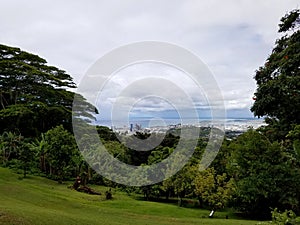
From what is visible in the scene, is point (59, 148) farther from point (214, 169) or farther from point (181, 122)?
point (214, 169)

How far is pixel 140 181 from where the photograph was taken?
1024 inches

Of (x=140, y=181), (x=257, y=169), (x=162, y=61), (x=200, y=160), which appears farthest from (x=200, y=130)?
(x=162, y=61)

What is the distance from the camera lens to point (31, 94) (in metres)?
33.1

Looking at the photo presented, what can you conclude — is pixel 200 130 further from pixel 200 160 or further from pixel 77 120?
pixel 77 120

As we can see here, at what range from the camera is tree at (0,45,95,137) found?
31.3m

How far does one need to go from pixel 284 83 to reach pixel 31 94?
26107 mm

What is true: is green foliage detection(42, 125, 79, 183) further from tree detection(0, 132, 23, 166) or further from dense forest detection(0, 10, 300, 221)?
tree detection(0, 132, 23, 166)

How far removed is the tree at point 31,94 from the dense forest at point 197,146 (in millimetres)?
98

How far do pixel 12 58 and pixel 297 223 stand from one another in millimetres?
32089

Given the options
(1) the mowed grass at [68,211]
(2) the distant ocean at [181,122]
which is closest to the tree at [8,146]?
(1) the mowed grass at [68,211]

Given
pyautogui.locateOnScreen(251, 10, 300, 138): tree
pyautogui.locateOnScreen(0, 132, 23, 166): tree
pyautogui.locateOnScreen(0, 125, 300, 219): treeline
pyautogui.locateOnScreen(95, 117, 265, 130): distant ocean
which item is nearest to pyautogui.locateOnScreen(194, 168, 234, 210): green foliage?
pyautogui.locateOnScreen(0, 125, 300, 219): treeline

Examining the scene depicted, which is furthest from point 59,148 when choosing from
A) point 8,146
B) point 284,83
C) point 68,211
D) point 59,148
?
point 284,83

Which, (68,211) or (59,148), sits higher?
(59,148)

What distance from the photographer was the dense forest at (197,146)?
16.3 m
